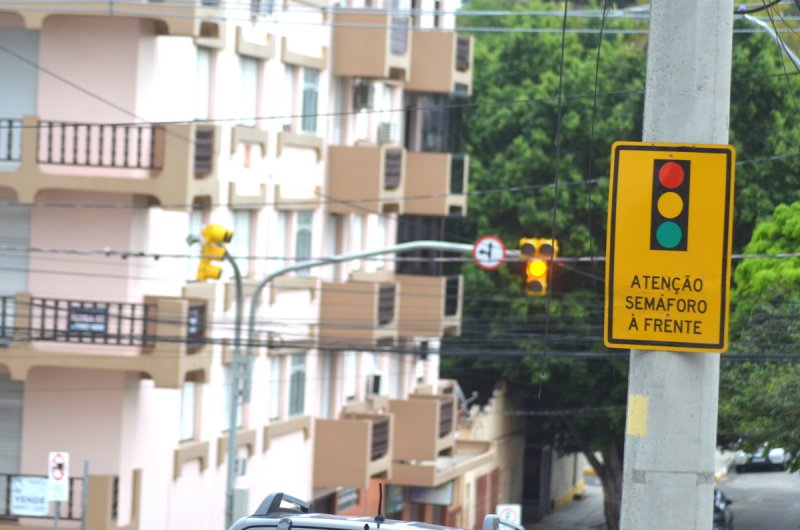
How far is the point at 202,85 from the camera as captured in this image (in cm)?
2989

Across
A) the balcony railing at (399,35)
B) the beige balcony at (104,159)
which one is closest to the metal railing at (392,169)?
the balcony railing at (399,35)

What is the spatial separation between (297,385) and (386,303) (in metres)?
2.85

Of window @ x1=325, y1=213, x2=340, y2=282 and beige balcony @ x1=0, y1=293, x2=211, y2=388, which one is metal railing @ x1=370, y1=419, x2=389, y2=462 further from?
beige balcony @ x1=0, y1=293, x2=211, y2=388

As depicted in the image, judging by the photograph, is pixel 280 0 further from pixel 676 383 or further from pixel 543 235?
pixel 676 383

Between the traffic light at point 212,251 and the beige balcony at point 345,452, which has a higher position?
the traffic light at point 212,251

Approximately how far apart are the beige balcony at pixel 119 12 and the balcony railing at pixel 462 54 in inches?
555

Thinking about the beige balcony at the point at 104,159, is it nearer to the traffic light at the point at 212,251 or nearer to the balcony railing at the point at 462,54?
the traffic light at the point at 212,251

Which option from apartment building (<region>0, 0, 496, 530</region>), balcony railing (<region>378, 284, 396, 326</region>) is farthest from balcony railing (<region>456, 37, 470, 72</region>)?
balcony railing (<region>378, 284, 396, 326</region>)

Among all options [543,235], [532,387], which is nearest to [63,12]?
A: [543,235]

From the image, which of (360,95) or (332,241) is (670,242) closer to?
(360,95)

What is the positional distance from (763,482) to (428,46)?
19031mm

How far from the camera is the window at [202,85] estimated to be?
2966cm

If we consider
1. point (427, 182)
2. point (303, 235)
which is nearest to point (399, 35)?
point (427, 182)

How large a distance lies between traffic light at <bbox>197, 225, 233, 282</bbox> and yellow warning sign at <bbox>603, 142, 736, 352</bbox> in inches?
701
